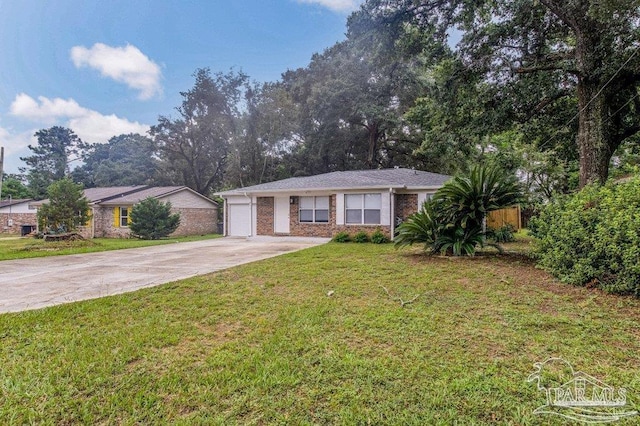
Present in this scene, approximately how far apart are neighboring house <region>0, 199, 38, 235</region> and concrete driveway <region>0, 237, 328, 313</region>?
57.9 ft

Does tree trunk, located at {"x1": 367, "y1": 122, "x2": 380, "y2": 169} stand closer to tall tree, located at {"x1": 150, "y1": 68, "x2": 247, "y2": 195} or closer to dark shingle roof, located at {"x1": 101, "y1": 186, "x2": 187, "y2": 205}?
tall tree, located at {"x1": 150, "y1": 68, "x2": 247, "y2": 195}

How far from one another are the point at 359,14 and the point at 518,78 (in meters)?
5.34

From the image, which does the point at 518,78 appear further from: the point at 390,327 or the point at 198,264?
the point at 198,264

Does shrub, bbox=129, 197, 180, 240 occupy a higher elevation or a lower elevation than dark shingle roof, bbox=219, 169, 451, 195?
lower

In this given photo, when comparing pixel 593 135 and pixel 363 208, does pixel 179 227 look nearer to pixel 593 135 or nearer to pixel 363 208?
pixel 363 208

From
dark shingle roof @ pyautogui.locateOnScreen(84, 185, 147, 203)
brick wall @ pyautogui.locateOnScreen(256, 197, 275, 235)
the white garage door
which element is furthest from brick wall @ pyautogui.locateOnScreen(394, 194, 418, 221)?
dark shingle roof @ pyautogui.locateOnScreen(84, 185, 147, 203)

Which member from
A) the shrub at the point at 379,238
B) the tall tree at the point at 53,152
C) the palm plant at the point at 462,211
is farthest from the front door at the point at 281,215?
the tall tree at the point at 53,152

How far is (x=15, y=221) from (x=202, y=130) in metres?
15.2

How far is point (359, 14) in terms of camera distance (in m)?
8.90

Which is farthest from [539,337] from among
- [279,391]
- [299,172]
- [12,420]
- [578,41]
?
[299,172]

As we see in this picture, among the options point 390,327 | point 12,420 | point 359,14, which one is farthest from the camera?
point 359,14

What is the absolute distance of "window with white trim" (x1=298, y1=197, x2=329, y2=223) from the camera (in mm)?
14240

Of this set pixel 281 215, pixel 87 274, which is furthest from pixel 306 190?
pixel 87 274

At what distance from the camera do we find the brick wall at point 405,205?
12758 millimetres
